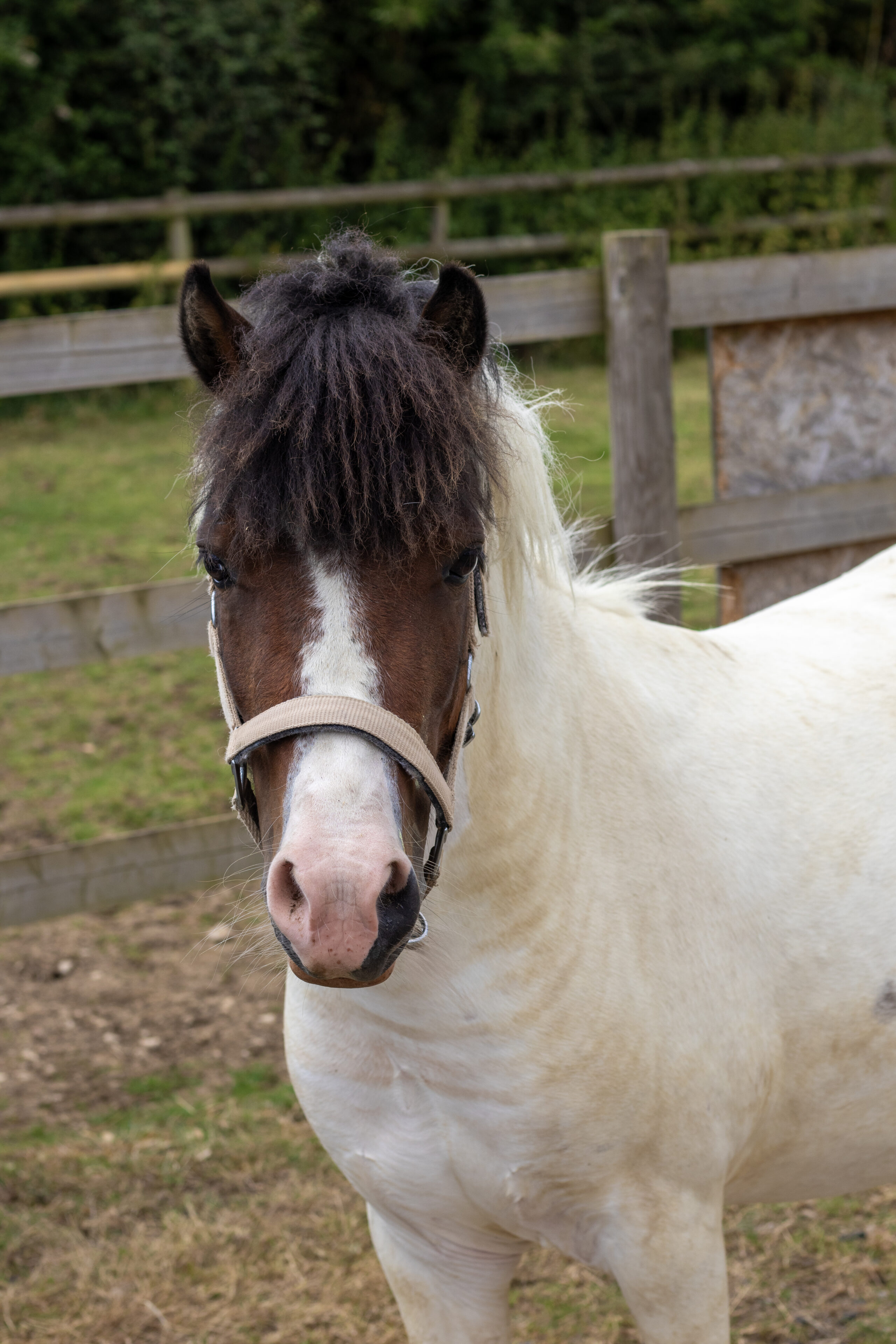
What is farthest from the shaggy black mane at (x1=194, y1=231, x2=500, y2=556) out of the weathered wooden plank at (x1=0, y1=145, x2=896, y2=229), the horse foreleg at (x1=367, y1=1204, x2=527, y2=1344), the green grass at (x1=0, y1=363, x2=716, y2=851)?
the weathered wooden plank at (x1=0, y1=145, x2=896, y2=229)

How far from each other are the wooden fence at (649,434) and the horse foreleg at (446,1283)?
4.00 feet

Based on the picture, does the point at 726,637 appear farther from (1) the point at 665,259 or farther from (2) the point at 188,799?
(2) the point at 188,799

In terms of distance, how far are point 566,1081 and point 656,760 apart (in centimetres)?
48

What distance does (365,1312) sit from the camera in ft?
8.16

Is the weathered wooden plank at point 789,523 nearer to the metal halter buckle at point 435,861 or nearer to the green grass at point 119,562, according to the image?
the green grass at point 119,562

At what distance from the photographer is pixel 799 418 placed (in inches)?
144

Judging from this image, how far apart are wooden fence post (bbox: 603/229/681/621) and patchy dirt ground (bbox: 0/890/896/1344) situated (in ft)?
5.06

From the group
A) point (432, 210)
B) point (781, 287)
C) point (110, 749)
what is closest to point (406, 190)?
point (432, 210)

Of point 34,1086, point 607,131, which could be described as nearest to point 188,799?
point 34,1086

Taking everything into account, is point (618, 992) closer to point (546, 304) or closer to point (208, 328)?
point (208, 328)

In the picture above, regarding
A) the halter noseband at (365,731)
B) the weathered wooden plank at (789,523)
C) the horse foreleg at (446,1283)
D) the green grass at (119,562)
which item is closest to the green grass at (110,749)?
the green grass at (119,562)

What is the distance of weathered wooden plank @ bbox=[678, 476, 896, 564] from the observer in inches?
139

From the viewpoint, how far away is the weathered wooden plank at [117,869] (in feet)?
10.3

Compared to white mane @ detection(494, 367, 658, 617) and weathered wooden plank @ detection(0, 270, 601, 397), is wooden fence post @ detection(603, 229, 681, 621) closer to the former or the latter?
weathered wooden plank @ detection(0, 270, 601, 397)
